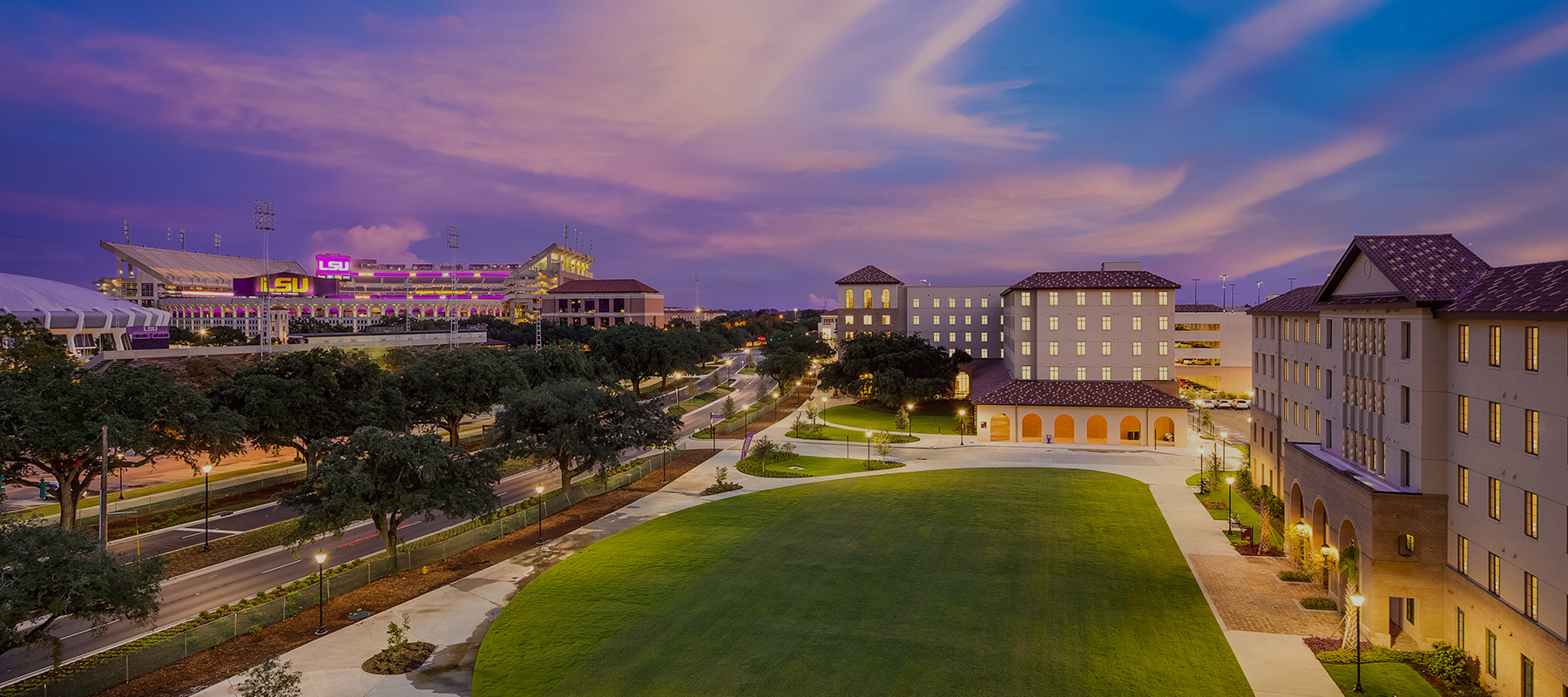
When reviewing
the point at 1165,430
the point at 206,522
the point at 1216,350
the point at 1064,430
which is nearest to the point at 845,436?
the point at 1064,430

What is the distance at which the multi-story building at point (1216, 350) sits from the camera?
102062 mm

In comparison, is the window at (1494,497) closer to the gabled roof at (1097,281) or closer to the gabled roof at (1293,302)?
the gabled roof at (1293,302)

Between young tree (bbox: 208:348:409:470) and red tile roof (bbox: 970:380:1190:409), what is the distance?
5112cm

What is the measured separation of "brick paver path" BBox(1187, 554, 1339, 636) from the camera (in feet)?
86.2

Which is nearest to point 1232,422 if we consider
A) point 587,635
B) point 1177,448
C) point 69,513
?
point 1177,448

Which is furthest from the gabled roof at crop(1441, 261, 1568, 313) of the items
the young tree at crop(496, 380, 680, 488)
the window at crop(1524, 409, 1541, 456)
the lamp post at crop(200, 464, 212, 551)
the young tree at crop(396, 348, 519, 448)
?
the young tree at crop(396, 348, 519, 448)

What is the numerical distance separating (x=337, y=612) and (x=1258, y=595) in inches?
1442

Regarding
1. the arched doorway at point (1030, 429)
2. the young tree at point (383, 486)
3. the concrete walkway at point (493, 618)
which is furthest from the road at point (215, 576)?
→ the arched doorway at point (1030, 429)

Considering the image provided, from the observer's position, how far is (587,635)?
1009 inches

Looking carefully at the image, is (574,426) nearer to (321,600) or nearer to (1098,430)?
(321,600)

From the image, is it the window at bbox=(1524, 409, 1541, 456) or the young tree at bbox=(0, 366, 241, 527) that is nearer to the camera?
the window at bbox=(1524, 409, 1541, 456)

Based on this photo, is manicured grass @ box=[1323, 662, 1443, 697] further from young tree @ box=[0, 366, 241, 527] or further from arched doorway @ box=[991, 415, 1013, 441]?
young tree @ box=[0, 366, 241, 527]

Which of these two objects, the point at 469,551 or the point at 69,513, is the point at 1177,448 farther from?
the point at 69,513

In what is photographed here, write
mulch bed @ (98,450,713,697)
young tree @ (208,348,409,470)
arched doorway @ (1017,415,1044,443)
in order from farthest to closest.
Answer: arched doorway @ (1017,415,1044,443)
young tree @ (208,348,409,470)
mulch bed @ (98,450,713,697)
